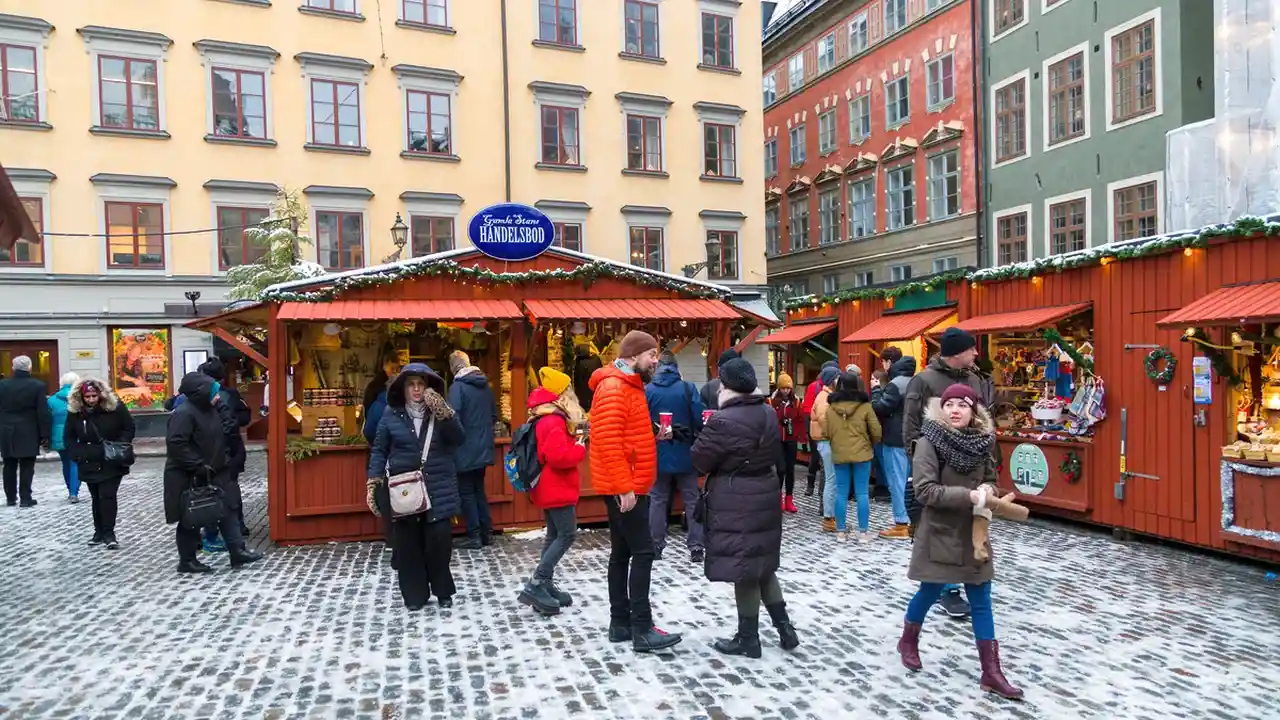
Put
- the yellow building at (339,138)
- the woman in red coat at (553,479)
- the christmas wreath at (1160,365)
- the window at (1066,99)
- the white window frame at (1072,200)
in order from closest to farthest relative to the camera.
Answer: the woman in red coat at (553,479)
the christmas wreath at (1160,365)
the white window frame at (1072,200)
the window at (1066,99)
the yellow building at (339,138)

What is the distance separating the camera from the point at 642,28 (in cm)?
2578

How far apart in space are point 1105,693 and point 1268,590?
3.04 meters

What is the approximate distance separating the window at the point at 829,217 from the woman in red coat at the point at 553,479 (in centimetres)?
2432

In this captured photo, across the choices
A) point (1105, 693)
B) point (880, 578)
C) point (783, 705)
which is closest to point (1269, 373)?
point (880, 578)

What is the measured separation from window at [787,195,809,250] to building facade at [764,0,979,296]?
36mm

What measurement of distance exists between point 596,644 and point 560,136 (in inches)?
822

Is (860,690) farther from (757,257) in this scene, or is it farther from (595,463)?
(757,257)

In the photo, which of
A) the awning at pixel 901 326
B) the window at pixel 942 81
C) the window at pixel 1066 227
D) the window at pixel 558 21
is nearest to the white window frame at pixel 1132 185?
the window at pixel 1066 227

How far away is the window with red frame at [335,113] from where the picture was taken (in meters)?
22.5

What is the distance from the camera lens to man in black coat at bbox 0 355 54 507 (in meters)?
11.1

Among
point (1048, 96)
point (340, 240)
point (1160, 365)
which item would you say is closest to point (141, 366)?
point (340, 240)

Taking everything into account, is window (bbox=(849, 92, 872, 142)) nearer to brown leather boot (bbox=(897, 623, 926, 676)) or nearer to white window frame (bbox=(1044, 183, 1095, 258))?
white window frame (bbox=(1044, 183, 1095, 258))

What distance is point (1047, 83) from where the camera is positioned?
21094 mm

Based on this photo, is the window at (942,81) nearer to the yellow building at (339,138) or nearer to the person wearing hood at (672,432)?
the yellow building at (339,138)
